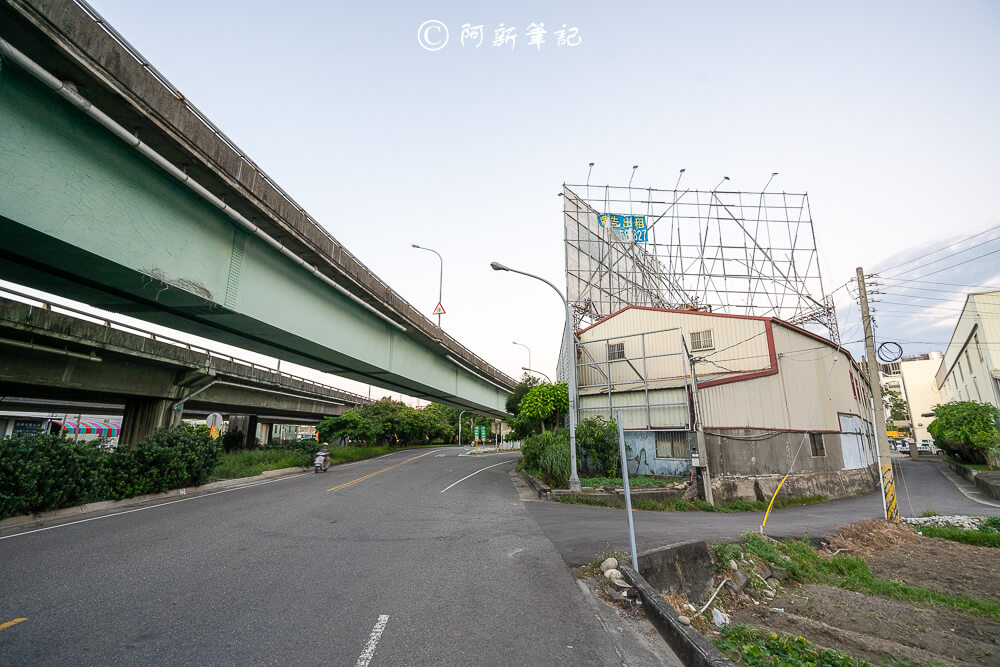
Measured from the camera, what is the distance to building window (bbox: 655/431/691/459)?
687 inches

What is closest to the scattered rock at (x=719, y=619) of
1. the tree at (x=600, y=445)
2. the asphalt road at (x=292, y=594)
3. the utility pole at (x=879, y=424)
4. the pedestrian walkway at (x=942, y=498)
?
the asphalt road at (x=292, y=594)

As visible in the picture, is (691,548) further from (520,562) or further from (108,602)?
(108,602)

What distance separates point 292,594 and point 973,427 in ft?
140

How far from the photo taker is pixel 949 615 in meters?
5.98

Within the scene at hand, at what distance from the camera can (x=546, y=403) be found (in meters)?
25.5

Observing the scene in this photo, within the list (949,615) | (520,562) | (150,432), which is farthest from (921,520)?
(150,432)

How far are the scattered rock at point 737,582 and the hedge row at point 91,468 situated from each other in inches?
565

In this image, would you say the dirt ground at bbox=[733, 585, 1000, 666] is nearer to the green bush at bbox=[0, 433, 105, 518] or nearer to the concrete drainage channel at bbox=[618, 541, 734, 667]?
the concrete drainage channel at bbox=[618, 541, 734, 667]

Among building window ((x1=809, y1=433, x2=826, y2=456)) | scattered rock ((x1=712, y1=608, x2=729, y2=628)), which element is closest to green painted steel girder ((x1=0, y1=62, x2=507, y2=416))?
scattered rock ((x1=712, y1=608, x2=729, y2=628))

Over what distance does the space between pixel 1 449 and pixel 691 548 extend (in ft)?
46.1

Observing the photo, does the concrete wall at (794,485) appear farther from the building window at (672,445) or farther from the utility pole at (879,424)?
the utility pole at (879,424)

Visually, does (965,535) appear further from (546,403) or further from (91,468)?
(91,468)

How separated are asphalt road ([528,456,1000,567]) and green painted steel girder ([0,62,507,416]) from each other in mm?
8448

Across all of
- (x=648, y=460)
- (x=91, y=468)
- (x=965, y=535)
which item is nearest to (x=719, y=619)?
(x=965, y=535)
